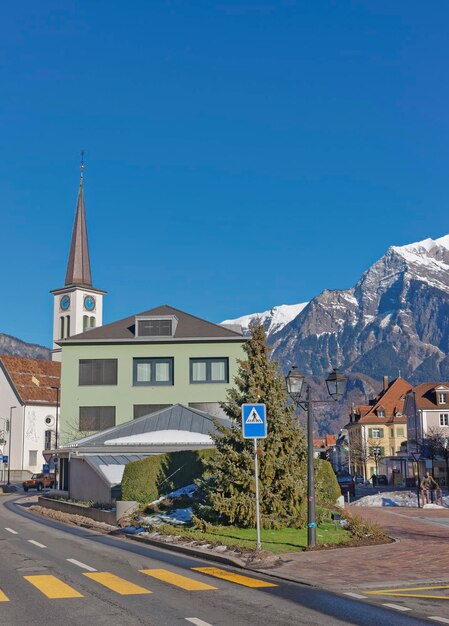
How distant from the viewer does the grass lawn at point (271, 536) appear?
17.9m

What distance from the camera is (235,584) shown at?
13.1 m

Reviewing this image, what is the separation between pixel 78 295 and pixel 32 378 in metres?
15.8

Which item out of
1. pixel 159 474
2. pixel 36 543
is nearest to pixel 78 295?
pixel 159 474

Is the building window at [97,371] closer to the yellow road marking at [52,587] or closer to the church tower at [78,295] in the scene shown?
the yellow road marking at [52,587]

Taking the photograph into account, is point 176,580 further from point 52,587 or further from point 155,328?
point 155,328

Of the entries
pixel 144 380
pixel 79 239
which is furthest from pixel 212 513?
pixel 79 239

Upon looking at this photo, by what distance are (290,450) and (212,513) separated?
111 inches

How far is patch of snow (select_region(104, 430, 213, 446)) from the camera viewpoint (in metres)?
39.8

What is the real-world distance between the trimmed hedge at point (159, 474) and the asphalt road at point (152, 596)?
9.84 meters

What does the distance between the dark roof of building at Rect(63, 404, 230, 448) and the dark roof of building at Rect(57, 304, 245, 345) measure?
54.9ft

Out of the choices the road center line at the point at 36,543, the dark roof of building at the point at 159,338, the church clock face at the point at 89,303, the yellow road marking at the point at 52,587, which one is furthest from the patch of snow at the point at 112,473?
the church clock face at the point at 89,303

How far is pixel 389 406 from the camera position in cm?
12369

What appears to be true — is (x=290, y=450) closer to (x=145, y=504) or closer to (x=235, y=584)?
(x=145, y=504)

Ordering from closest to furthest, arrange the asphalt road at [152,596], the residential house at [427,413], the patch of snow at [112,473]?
the asphalt road at [152,596] < the patch of snow at [112,473] < the residential house at [427,413]
